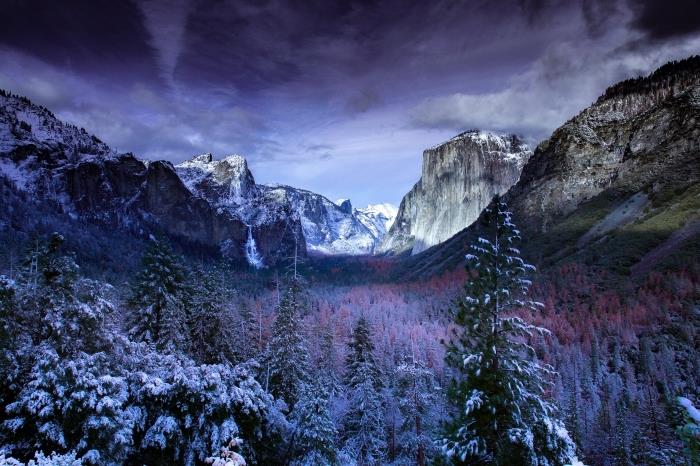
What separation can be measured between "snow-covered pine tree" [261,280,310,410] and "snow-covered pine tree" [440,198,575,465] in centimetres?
1749

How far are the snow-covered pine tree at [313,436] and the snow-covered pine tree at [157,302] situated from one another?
1062 centimetres

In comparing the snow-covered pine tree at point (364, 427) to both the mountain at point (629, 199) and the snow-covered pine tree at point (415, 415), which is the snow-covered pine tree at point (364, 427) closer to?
the snow-covered pine tree at point (415, 415)

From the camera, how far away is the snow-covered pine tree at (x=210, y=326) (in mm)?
32156

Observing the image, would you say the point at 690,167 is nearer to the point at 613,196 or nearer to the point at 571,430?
the point at 613,196

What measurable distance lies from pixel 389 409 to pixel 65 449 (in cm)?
2985

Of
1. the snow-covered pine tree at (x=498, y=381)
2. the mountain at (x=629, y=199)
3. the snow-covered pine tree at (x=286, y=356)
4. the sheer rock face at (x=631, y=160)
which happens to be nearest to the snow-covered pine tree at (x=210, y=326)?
the snow-covered pine tree at (x=286, y=356)

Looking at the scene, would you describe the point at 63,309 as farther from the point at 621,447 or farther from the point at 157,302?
the point at 621,447

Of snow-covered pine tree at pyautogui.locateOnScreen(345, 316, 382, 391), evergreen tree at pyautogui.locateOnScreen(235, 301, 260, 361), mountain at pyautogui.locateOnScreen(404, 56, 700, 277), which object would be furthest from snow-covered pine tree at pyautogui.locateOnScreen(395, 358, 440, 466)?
mountain at pyautogui.locateOnScreen(404, 56, 700, 277)

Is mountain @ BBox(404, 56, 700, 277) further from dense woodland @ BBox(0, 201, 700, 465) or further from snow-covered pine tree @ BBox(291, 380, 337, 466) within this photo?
snow-covered pine tree @ BBox(291, 380, 337, 466)

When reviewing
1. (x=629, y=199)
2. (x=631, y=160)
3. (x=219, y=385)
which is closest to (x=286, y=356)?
(x=219, y=385)

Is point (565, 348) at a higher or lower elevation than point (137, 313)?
lower

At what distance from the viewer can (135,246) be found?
195125mm

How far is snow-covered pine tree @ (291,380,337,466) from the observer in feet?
63.1

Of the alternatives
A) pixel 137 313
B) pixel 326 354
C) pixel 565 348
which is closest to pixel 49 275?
pixel 137 313
